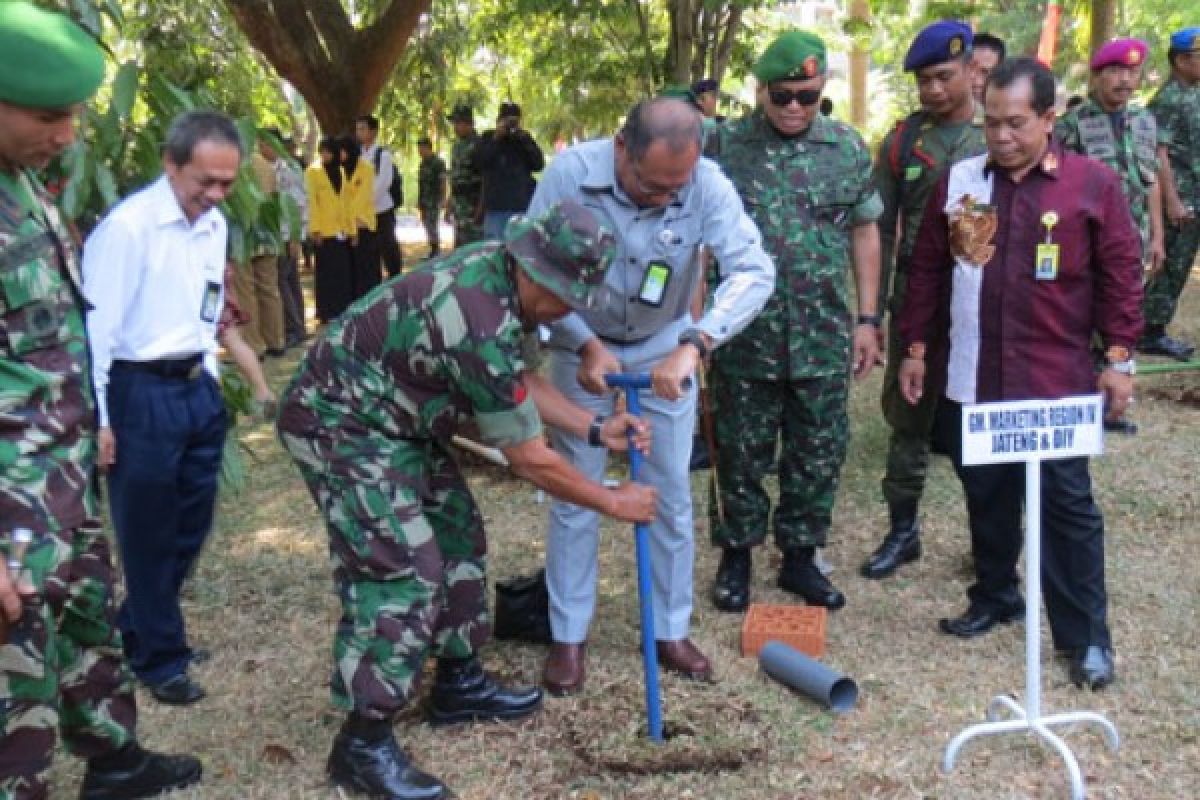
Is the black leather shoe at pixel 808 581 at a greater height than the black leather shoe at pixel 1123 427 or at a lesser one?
greater

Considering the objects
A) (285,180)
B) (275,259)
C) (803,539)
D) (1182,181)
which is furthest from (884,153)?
(285,180)

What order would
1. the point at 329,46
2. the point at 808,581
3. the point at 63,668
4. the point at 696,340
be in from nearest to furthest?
1. the point at 63,668
2. the point at 696,340
3. the point at 808,581
4. the point at 329,46

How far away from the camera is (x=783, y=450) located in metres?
4.13

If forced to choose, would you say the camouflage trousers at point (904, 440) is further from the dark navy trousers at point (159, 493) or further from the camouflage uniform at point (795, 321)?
the dark navy trousers at point (159, 493)

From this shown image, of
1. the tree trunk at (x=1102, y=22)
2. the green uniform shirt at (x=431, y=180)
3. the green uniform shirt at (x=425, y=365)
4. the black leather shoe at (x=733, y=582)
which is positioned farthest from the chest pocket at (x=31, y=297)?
the green uniform shirt at (x=431, y=180)

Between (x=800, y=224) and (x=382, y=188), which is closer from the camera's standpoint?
(x=800, y=224)

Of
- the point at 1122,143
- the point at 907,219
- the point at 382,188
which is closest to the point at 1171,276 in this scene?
the point at 1122,143

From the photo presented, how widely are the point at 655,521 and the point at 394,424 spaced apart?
1.10m

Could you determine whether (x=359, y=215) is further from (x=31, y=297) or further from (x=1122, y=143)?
(x=31, y=297)

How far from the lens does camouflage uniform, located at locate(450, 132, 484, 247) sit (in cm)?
1083

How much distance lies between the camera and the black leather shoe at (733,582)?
4168 millimetres

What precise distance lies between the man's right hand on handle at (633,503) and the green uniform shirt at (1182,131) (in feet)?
19.5

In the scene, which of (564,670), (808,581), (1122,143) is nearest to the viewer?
(564,670)

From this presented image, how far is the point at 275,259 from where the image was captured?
29.3 feet
